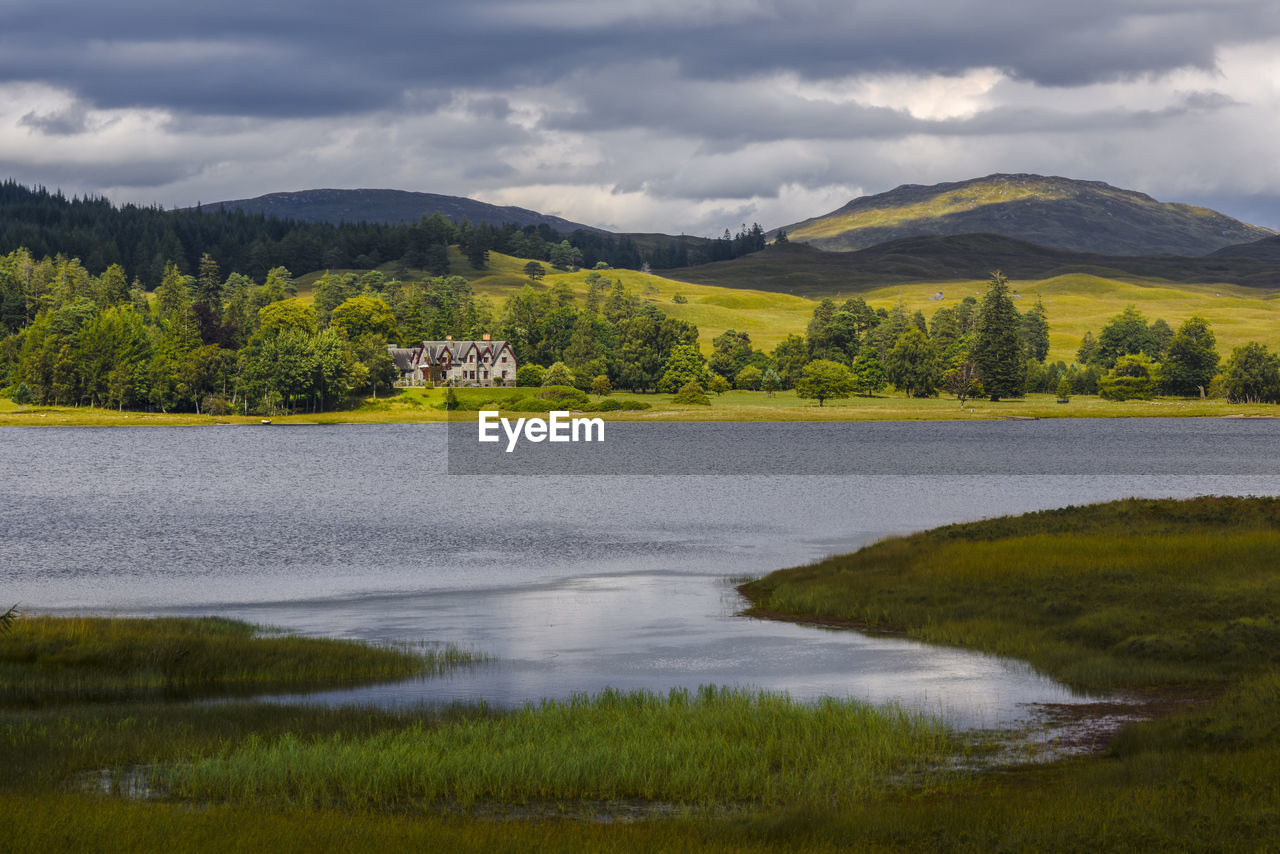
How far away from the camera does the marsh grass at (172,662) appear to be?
2998 cm

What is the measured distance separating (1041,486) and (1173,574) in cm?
6338

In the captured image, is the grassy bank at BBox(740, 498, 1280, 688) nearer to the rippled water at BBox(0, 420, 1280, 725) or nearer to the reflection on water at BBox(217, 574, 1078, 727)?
the reflection on water at BBox(217, 574, 1078, 727)

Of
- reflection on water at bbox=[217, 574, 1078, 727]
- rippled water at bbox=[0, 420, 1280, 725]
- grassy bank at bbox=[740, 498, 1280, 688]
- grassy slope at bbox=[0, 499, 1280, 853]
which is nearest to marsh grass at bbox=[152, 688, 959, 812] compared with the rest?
grassy slope at bbox=[0, 499, 1280, 853]

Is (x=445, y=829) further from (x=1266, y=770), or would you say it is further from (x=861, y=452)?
(x=861, y=452)

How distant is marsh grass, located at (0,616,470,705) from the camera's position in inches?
1180

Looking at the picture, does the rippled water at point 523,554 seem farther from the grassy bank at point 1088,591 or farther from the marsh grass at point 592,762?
the marsh grass at point 592,762

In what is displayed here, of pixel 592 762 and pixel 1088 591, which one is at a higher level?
pixel 1088 591

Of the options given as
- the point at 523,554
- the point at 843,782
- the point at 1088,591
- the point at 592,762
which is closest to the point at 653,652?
the point at 592,762

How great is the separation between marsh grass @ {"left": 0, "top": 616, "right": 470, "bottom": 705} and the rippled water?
2489 mm

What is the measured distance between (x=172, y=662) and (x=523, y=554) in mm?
30519

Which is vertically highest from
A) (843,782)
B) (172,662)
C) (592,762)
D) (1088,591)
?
(1088,591)

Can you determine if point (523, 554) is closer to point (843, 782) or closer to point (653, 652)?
point (653, 652)

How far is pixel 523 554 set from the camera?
6191cm

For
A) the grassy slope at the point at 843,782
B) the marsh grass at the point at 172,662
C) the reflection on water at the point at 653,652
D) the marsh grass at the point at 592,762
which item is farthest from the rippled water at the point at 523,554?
the grassy slope at the point at 843,782
